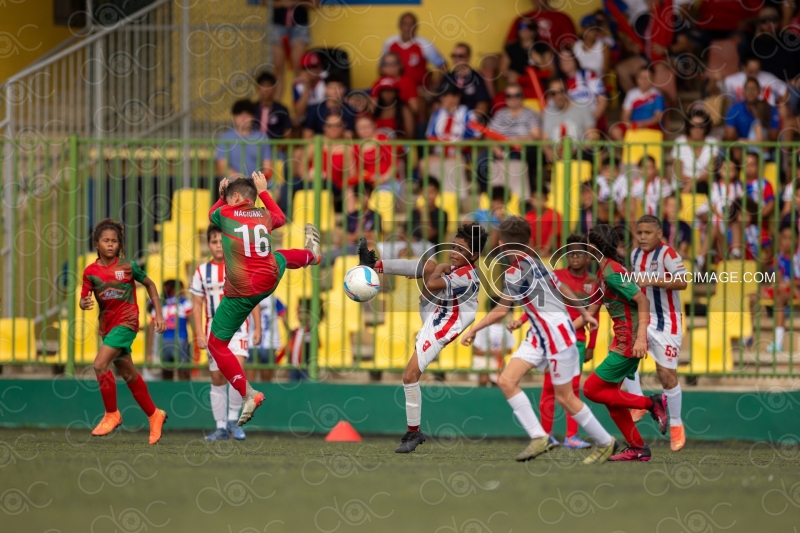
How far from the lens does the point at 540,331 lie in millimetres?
8016

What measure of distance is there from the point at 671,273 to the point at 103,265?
13.9 feet

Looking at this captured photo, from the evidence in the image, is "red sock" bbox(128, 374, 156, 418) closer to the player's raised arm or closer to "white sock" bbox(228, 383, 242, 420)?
"white sock" bbox(228, 383, 242, 420)

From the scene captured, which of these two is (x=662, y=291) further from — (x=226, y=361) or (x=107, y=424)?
(x=107, y=424)

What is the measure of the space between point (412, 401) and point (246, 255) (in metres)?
1.60

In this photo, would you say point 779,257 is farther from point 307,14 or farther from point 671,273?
point 307,14

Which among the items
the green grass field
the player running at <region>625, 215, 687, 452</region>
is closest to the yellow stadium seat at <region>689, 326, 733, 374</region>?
the player running at <region>625, 215, 687, 452</region>

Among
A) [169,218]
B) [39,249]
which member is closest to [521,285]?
[169,218]

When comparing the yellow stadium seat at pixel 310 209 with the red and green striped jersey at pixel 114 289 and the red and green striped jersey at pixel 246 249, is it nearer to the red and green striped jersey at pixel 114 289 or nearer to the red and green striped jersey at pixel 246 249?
the red and green striped jersey at pixel 114 289

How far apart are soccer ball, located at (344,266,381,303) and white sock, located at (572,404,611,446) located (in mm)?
1746

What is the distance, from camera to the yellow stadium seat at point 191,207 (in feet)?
35.8

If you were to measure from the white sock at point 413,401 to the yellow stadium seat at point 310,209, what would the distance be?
3025mm

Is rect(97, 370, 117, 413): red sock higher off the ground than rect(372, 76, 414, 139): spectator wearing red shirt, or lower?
lower

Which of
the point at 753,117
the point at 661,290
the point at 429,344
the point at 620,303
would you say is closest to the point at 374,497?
the point at 429,344

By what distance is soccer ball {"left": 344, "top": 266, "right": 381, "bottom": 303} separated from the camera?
7.31 m
